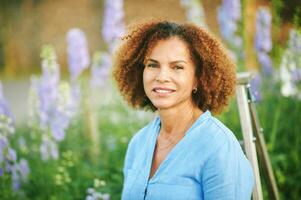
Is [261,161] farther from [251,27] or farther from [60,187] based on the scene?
[251,27]

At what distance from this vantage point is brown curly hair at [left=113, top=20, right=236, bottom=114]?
8.03 ft

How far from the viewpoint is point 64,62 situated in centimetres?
1302

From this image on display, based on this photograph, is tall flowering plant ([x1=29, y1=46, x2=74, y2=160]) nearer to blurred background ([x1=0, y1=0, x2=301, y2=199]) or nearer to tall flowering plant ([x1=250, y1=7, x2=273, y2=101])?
blurred background ([x1=0, y1=0, x2=301, y2=199])

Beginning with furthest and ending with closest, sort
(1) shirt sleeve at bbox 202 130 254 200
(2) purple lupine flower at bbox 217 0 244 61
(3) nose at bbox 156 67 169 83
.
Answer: (2) purple lupine flower at bbox 217 0 244 61
(3) nose at bbox 156 67 169 83
(1) shirt sleeve at bbox 202 130 254 200

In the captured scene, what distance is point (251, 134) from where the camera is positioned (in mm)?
2564

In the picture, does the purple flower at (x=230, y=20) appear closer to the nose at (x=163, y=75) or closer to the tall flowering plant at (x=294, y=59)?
the tall flowering plant at (x=294, y=59)

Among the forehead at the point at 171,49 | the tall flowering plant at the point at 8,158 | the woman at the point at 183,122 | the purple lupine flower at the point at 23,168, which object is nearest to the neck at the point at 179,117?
the woman at the point at 183,122

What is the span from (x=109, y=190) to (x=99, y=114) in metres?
2.54

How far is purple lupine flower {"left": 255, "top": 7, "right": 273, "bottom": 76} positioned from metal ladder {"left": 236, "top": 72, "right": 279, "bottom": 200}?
6.49 ft

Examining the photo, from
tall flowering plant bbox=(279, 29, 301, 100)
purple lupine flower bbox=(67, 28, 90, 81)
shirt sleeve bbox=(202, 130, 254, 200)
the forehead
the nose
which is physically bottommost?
shirt sleeve bbox=(202, 130, 254, 200)

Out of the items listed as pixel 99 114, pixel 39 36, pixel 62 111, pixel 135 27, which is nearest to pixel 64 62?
Answer: pixel 39 36

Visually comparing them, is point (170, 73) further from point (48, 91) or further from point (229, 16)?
point (229, 16)

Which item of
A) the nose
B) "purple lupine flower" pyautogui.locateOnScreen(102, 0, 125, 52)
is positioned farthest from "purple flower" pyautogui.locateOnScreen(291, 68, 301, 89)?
the nose

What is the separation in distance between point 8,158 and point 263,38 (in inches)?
94.9
